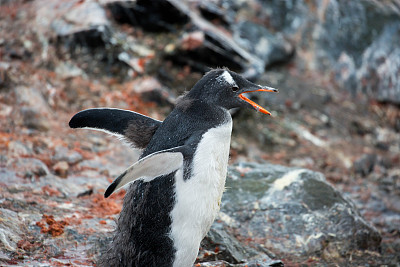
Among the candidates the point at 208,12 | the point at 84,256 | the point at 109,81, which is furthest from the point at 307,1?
the point at 84,256

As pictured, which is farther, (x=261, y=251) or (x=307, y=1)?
(x=307, y=1)

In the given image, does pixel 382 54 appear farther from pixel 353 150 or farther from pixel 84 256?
pixel 84 256

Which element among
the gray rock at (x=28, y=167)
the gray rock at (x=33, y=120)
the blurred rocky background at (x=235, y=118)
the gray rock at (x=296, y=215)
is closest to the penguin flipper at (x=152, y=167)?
the blurred rocky background at (x=235, y=118)

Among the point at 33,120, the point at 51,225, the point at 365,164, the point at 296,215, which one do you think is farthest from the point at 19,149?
the point at 365,164

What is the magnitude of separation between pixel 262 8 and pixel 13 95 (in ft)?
18.4

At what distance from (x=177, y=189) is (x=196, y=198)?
0.47ft

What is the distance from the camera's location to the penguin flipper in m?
2.77

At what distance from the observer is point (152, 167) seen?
9.46ft

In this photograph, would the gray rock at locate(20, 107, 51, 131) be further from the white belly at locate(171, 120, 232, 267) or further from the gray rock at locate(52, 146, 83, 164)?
the white belly at locate(171, 120, 232, 267)

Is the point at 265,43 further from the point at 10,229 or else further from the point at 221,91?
the point at 10,229

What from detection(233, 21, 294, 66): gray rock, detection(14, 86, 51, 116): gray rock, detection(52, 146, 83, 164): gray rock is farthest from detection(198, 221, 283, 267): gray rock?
detection(233, 21, 294, 66): gray rock

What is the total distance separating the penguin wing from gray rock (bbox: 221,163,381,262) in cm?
152

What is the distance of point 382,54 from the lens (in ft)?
28.6

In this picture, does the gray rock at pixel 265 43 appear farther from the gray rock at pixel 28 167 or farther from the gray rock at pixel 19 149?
the gray rock at pixel 28 167
